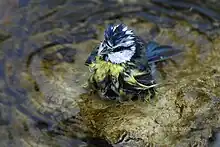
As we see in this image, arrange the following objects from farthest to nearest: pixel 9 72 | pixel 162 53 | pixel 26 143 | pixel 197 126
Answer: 1. pixel 162 53
2. pixel 9 72
3. pixel 197 126
4. pixel 26 143

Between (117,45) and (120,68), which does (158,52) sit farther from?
(117,45)

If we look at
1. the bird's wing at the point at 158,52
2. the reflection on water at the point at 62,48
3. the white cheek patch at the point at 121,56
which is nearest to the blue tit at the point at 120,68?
the white cheek patch at the point at 121,56

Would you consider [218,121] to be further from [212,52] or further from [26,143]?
Result: [26,143]

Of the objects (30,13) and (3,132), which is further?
(30,13)

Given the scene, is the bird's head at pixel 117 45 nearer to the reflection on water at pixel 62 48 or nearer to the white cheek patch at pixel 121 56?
the white cheek patch at pixel 121 56

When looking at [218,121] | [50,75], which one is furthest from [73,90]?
[218,121]

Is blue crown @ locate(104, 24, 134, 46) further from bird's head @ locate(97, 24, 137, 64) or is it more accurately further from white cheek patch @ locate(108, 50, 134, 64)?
white cheek patch @ locate(108, 50, 134, 64)

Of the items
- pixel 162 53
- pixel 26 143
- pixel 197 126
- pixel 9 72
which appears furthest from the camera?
pixel 162 53
